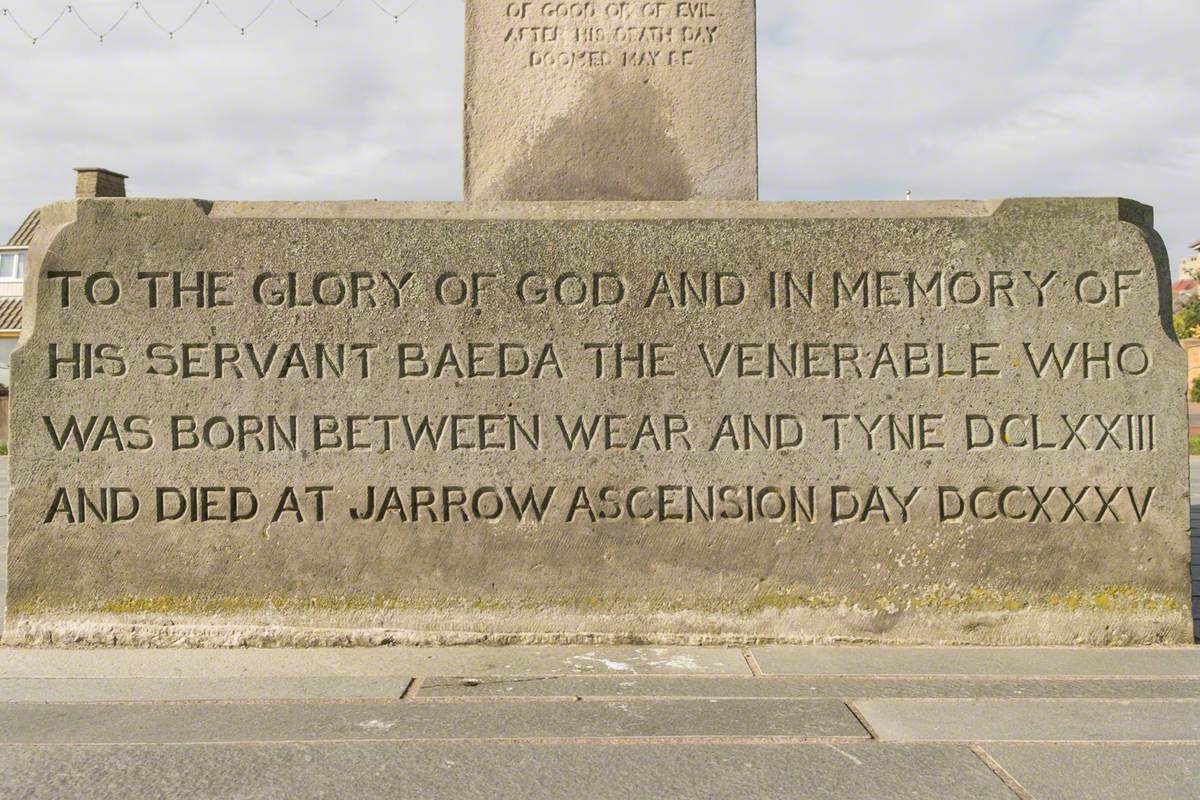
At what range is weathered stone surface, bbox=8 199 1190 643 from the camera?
4598mm

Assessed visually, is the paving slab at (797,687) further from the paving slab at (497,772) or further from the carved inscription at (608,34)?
the carved inscription at (608,34)

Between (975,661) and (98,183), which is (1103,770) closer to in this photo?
(975,661)

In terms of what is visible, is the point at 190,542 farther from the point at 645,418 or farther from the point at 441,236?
the point at 645,418

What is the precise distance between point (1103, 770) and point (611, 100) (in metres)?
3.86

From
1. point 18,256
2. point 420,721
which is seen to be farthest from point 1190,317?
point 18,256

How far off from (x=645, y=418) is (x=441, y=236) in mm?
1207

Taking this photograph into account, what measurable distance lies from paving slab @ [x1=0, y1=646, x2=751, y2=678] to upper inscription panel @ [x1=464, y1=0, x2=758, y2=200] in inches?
91.7

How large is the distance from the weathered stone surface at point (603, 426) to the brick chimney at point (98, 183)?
62.9 ft

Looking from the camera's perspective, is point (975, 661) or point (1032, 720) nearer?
point (1032, 720)

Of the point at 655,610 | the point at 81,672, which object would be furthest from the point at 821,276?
the point at 81,672

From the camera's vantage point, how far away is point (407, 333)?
466 centimetres

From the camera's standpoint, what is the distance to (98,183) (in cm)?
2238

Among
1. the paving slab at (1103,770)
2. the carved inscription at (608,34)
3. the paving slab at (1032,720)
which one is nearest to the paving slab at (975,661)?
the paving slab at (1032,720)

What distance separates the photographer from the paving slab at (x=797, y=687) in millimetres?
3834
